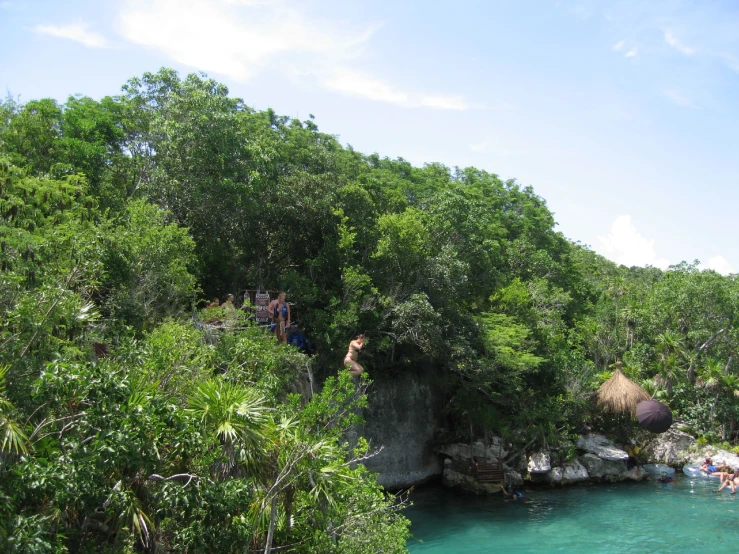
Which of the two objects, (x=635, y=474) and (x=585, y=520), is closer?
(x=585, y=520)

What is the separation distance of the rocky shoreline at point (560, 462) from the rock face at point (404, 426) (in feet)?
2.80

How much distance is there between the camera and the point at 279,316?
53.9 ft

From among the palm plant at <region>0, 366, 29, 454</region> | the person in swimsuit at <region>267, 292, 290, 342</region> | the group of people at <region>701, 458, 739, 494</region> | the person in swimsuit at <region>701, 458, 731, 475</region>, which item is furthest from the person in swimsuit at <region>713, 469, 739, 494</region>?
the palm plant at <region>0, 366, 29, 454</region>

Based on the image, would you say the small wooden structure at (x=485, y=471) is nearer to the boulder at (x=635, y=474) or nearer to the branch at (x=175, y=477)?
the boulder at (x=635, y=474)

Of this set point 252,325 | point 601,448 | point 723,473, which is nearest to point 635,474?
point 601,448

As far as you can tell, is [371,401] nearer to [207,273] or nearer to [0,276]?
[207,273]

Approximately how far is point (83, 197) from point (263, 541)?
9.69 metres

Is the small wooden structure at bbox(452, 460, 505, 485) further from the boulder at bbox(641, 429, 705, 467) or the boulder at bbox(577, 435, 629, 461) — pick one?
the boulder at bbox(641, 429, 705, 467)

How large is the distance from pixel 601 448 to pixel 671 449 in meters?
3.87

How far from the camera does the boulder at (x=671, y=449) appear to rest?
26.0 m

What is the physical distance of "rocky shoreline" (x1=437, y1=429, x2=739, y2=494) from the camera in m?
22.8

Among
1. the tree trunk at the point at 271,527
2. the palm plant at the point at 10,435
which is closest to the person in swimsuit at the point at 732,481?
the tree trunk at the point at 271,527

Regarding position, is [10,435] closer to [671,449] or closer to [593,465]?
[593,465]

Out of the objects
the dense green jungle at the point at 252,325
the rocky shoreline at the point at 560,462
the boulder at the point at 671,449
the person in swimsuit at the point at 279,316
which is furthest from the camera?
the boulder at the point at 671,449
